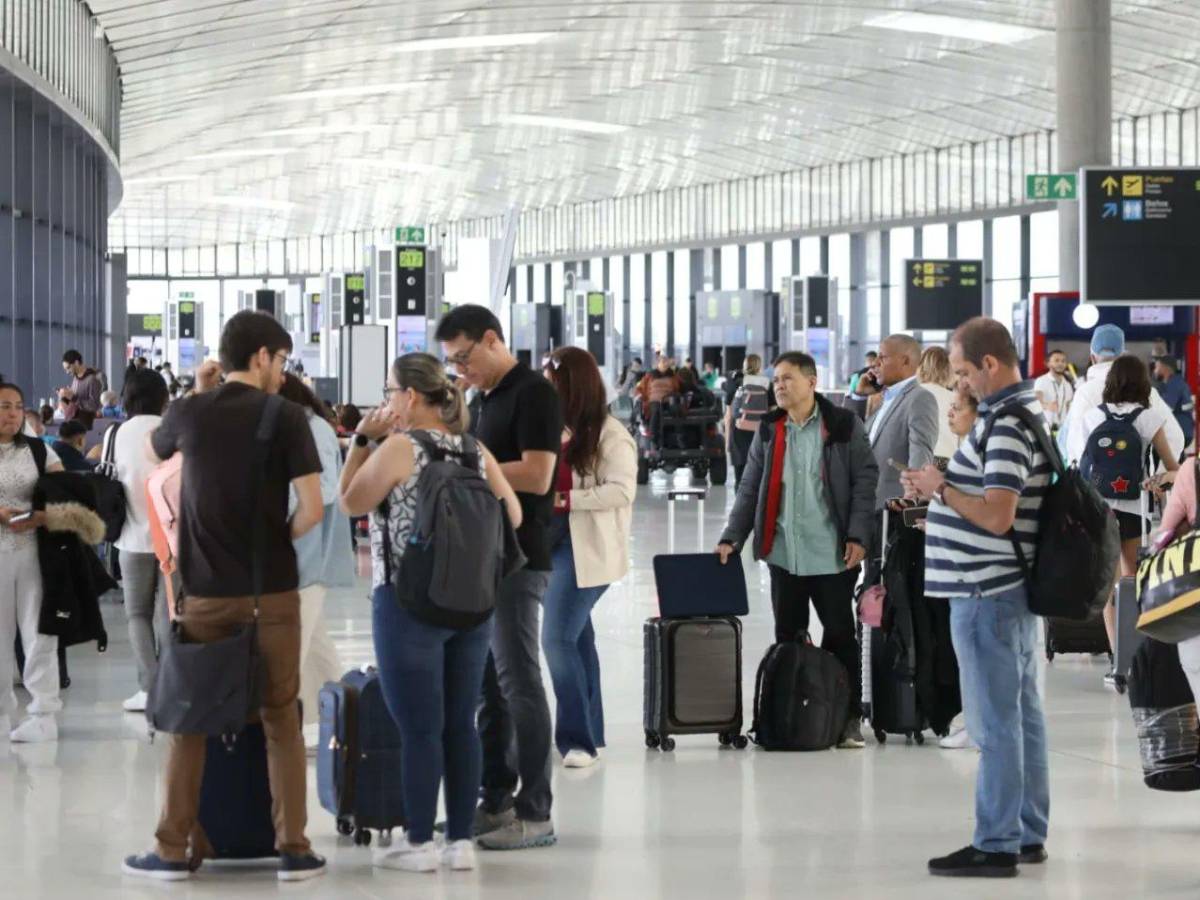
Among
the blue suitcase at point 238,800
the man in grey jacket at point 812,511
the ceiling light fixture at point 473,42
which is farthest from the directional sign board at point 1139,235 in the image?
the ceiling light fixture at point 473,42

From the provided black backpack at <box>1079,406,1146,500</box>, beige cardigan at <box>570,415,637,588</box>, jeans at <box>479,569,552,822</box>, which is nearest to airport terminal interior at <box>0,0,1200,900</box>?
jeans at <box>479,569,552,822</box>

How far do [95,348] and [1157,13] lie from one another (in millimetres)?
17399

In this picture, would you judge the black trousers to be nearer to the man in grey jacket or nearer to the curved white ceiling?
the man in grey jacket

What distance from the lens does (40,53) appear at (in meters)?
21.6

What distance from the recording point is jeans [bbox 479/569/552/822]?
6.55 meters

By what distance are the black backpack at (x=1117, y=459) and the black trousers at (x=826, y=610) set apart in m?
2.12

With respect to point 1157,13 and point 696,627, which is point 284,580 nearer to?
point 696,627

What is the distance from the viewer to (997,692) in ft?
19.8

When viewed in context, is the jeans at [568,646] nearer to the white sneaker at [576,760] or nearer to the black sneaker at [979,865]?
the white sneaker at [576,760]

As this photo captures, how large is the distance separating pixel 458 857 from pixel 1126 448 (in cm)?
502

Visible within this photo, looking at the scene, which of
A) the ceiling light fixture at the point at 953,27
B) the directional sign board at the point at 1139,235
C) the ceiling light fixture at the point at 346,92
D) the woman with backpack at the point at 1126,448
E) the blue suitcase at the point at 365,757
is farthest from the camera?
the ceiling light fixture at the point at 346,92

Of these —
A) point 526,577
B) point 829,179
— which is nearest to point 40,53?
point 526,577

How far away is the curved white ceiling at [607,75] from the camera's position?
29781 mm

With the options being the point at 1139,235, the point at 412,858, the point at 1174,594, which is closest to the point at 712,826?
the point at 412,858
